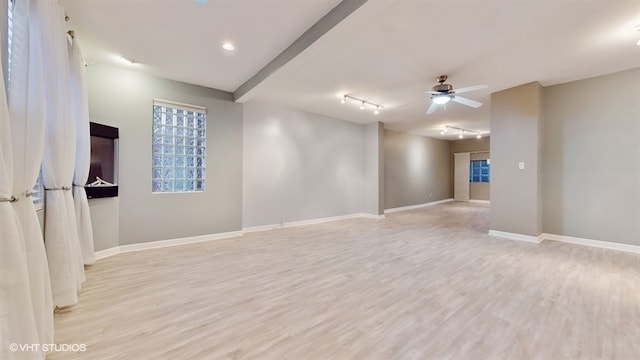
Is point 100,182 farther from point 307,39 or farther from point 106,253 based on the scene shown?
point 307,39

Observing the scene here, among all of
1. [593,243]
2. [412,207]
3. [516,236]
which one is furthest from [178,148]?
[412,207]

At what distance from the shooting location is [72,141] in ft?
8.13

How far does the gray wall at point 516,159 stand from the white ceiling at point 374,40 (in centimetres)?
38

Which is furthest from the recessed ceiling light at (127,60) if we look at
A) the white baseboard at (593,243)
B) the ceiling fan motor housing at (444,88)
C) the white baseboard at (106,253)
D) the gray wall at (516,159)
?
the white baseboard at (593,243)

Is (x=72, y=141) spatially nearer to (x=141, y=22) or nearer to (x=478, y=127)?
(x=141, y=22)

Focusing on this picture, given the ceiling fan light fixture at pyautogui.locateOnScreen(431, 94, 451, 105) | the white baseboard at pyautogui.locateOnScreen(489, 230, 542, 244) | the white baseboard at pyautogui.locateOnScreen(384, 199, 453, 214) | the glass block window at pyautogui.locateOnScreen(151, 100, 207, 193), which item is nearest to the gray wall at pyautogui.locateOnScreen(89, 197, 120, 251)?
the glass block window at pyautogui.locateOnScreen(151, 100, 207, 193)

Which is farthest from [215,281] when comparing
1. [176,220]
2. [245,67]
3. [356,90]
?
[356,90]

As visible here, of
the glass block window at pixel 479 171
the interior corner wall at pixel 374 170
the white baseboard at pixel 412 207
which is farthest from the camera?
the glass block window at pixel 479 171

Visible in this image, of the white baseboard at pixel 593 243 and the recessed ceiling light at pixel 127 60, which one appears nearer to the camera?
the recessed ceiling light at pixel 127 60

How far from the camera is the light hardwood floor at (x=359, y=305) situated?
5.77 ft

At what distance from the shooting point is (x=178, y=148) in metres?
4.59

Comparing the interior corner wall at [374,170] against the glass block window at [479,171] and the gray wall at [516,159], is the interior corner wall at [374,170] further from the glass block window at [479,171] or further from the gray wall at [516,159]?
the glass block window at [479,171]

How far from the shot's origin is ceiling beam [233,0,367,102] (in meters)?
2.32

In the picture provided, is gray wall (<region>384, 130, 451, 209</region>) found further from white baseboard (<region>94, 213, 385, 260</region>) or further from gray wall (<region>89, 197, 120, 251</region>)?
gray wall (<region>89, 197, 120, 251</region>)
